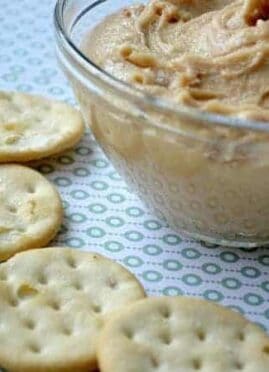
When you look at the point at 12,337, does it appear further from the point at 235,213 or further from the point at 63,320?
the point at 235,213

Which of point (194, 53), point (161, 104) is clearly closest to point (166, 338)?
point (161, 104)

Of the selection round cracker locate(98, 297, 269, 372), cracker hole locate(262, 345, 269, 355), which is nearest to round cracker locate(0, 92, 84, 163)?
round cracker locate(98, 297, 269, 372)

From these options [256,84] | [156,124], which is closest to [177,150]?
[156,124]

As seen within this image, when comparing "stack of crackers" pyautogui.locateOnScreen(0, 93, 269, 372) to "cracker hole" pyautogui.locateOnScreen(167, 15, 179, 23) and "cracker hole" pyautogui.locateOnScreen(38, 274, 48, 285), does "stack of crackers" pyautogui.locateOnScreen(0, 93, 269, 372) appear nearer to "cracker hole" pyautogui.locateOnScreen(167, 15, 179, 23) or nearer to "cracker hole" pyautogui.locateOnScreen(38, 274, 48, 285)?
"cracker hole" pyautogui.locateOnScreen(38, 274, 48, 285)

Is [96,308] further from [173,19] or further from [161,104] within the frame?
[173,19]

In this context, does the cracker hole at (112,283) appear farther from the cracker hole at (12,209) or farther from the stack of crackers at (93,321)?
the cracker hole at (12,209)

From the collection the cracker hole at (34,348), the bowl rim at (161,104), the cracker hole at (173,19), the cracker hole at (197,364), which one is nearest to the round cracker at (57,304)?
the cracker hole at (34,348)
